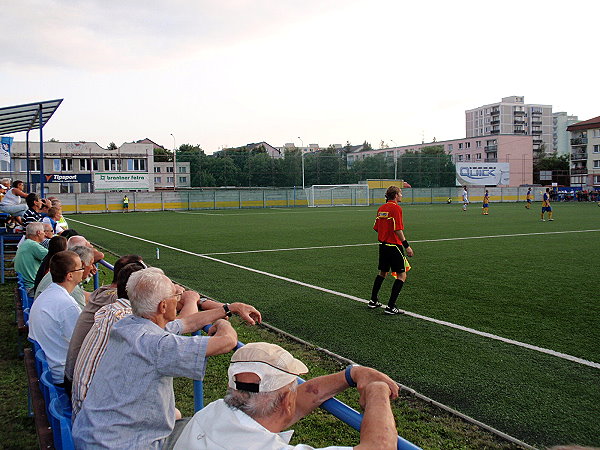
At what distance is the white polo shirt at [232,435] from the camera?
6.59 ft

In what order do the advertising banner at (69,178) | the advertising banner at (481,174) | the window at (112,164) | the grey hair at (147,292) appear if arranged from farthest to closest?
the window at (112,164)
the advertising banner at (481,174)
the advertising banner at (69,178)
the grey hair at (147,292)

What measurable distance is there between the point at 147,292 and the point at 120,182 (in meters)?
54.3

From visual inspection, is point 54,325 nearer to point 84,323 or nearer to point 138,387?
point 84,323

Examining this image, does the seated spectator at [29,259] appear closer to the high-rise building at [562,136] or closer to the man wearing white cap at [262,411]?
the man wearing white cap at [262,411]

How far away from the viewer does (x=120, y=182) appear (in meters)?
54.5

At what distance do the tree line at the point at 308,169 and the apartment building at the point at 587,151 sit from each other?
107ft

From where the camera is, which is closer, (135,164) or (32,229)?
(32,229)

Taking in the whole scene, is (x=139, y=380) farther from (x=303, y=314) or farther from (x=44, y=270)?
(x=303, y=314)

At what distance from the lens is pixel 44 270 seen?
6.24 m

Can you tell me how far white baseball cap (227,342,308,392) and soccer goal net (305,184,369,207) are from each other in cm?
5188

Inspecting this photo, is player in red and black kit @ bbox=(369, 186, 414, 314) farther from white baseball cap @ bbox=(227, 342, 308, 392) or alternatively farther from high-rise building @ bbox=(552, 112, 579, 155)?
high-rise building @ bbox=(552, 112, 579, 155)

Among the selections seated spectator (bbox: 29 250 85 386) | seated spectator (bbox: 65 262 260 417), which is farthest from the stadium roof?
seated spectator (bbox: 65 262 260 417)

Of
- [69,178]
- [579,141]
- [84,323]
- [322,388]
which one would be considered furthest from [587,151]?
[322,388]

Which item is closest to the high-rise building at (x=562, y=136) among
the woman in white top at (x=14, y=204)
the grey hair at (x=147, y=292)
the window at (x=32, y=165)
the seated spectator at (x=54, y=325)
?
the window at (x=32, y=165)
